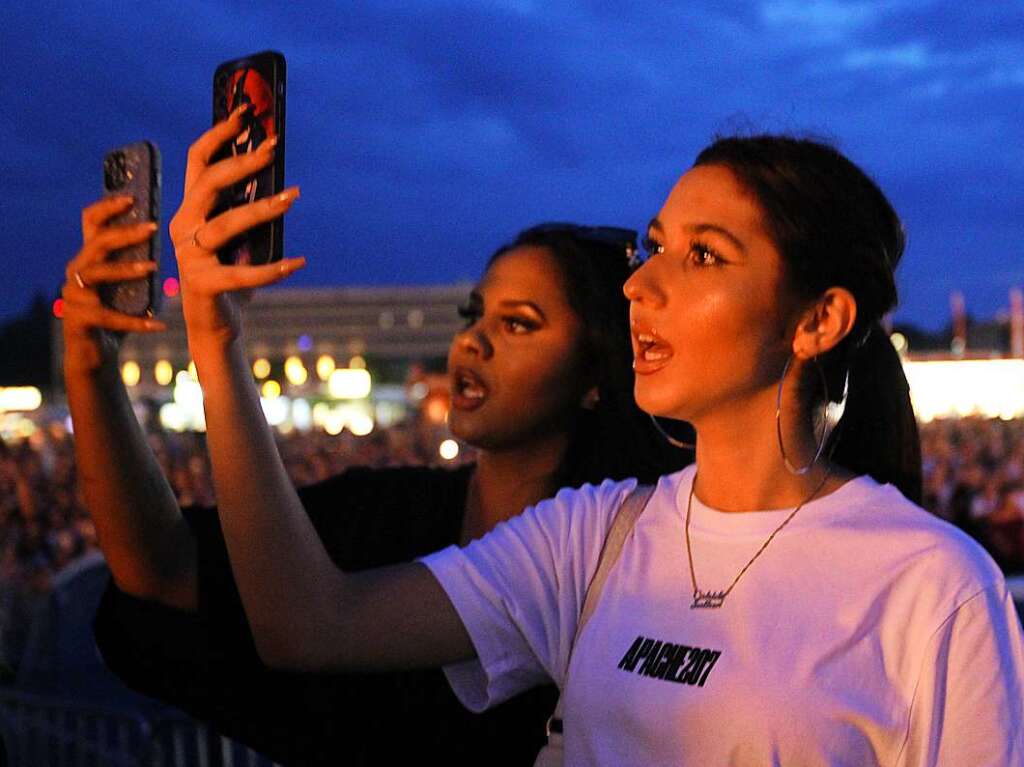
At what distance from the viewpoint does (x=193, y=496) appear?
13961 mm

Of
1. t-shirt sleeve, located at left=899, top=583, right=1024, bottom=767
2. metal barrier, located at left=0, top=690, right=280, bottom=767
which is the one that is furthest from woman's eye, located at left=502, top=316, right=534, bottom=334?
metal barrier, located at left=0, top=690, right=280, bottom=767

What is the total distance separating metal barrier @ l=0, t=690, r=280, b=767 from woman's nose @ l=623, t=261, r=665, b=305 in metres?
2.57

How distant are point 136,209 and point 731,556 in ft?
3.48

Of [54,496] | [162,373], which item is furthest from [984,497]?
[162,373]

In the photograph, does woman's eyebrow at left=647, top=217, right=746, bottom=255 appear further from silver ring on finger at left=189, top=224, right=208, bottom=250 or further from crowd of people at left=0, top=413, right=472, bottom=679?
crowd of people at left=0, top=413, right=472, bottom=679

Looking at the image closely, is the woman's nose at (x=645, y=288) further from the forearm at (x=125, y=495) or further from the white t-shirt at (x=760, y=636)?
the forearm at (x=125, y=495)

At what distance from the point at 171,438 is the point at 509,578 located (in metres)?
26.2

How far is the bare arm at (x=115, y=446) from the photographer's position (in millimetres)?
1941

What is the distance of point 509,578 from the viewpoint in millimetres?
2037

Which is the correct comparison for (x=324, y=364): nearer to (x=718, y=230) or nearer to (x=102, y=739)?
(x=102, y=739)

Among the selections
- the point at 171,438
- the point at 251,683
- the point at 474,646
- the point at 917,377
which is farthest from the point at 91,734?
the point at 917,377

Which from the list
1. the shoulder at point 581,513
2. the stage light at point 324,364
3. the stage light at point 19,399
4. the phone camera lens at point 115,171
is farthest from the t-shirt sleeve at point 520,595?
the stage light at point 324,364

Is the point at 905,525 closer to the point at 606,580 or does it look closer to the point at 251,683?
the point at 606,580

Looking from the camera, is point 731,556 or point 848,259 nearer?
point 731,556
